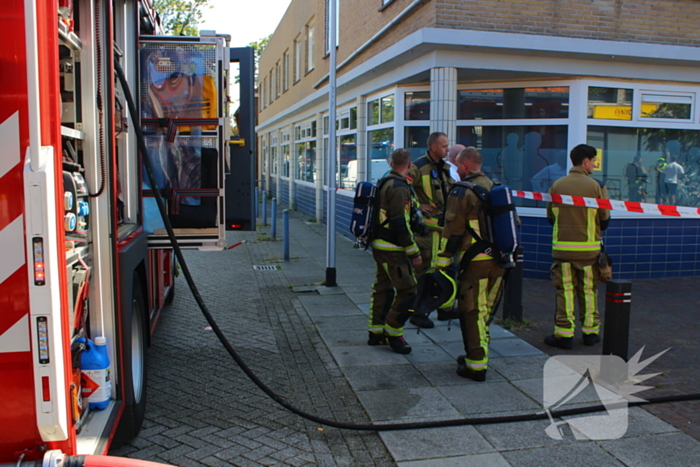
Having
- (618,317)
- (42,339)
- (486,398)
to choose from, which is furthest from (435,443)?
(42,339)

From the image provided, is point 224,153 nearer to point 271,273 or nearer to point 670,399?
point 670,399

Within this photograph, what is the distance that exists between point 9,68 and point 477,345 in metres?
3.97

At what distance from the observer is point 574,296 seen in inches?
244

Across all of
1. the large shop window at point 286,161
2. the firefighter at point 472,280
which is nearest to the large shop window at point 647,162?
the firefighter at point 472,280

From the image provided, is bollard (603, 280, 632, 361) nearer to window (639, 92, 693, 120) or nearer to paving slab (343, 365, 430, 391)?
paving slab (343, 365, 430, 391)

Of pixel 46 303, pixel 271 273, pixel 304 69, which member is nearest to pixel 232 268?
pixel 271 273

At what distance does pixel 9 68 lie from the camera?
7.77ft

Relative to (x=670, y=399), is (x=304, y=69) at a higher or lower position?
higher

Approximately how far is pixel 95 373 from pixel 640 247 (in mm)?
8689

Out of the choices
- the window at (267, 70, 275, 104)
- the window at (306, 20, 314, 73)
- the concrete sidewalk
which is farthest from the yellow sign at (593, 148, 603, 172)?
the window at (267, 70, 275, 104)

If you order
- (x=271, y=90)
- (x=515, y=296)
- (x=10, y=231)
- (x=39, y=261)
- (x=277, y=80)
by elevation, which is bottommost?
(x=515, y=296)

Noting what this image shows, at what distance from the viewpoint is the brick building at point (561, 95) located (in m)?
9.20

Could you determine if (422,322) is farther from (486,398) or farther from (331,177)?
(331,177)

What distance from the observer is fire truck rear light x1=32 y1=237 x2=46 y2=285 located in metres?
2.40
